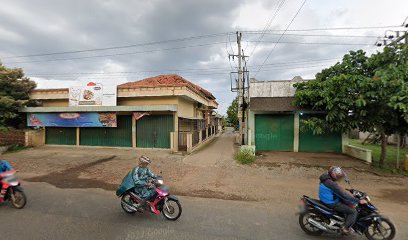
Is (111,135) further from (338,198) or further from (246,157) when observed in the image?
(338,198)

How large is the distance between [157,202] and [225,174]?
4.19 meters

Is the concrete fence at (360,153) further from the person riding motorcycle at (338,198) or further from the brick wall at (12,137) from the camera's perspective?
the brick wall at (12,137)

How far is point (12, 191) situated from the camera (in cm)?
484

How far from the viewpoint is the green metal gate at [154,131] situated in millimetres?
12945

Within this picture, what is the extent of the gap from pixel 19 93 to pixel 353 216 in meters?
17.7

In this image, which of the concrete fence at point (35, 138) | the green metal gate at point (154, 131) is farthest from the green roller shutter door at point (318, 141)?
the concrete fence at point (35, 138)

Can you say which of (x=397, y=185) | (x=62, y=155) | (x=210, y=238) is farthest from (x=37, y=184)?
(x=397, y=185)

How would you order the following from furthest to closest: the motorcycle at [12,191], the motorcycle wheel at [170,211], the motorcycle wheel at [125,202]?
1. the motorcycle at [12,191]
2. the motorcycle wheel at [125,202]
3. the motorcycle wheel at [170,211]

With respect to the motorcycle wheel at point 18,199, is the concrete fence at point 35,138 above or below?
above

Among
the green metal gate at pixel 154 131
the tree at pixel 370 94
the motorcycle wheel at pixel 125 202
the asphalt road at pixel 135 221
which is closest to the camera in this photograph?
the asphalt road at pixel 135 221

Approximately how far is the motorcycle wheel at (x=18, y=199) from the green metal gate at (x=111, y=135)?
28.2 feet

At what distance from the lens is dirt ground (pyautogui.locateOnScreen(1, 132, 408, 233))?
19.6 ft

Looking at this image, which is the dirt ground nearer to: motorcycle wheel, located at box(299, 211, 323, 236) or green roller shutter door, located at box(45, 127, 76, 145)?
motorcycle wheel, located at box(299, 211, 323, 236)

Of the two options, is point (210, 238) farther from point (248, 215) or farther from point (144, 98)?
point (144, 98)
